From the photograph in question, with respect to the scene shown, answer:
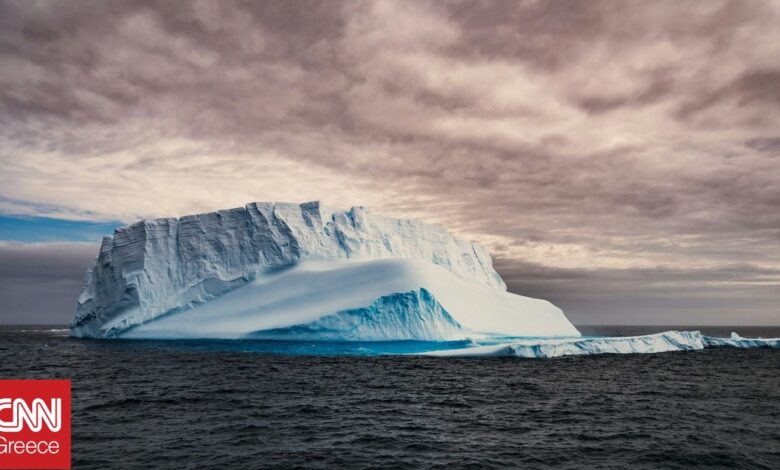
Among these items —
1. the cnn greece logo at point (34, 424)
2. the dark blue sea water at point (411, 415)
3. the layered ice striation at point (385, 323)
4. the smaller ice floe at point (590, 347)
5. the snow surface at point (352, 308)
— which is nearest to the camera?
the cnn greece logo at point (34, 424)

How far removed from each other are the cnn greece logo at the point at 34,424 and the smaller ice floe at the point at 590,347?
2338 centimetres

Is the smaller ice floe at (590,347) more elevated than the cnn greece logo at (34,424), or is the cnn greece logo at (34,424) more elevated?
the cnn greece logo at (34,424)

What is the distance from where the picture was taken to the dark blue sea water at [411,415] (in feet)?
32.8

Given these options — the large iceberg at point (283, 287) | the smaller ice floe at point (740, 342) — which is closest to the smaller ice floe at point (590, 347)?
the smaller ice floe at point (740, 342)

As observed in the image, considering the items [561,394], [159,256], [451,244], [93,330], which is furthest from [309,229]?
[561,394]

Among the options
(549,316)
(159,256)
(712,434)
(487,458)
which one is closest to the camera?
(487,458)

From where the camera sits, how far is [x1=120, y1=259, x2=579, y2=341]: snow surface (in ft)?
123

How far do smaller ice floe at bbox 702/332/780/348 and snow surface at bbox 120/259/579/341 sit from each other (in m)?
14.9

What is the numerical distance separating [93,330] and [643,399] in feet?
158

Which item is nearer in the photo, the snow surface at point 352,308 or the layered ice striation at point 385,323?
the layered ice striation at point 385,323

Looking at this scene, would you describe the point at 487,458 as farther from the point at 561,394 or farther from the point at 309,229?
the point at 309,229

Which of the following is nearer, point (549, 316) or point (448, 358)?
point (448, 358)

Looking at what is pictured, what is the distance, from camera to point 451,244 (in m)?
57.1

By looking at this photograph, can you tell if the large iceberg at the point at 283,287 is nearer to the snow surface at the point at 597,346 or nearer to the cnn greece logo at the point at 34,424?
the snow surface at the point at 597,346
